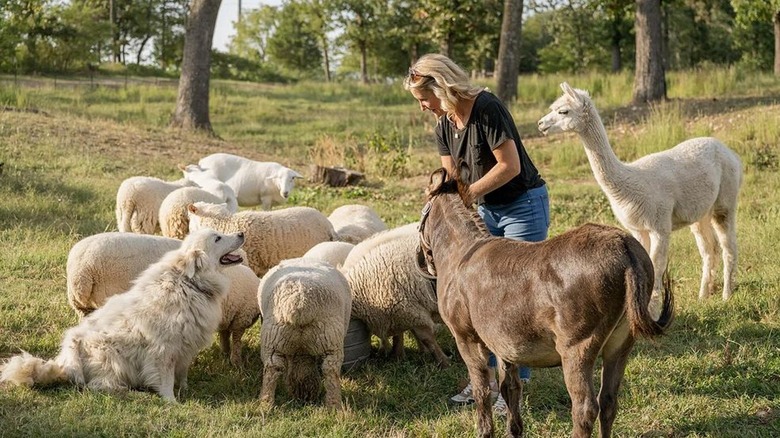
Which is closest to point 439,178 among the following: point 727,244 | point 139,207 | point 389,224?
point 727,244

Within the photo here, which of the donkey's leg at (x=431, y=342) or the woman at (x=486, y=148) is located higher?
the woman at (x=486, y=148)

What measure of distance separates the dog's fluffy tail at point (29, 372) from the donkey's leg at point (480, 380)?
2.82 meters

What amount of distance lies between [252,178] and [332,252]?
15.8ft

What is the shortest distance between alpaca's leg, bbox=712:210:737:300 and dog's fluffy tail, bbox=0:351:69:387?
594 cm

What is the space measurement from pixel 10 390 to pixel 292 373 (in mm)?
1854

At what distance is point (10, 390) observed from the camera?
5.67m

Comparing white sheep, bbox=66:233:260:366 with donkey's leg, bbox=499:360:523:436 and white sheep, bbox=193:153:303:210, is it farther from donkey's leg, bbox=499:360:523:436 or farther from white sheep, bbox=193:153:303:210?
white sheep, bbox=193:153:303:210

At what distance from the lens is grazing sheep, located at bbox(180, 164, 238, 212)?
1044 centimetres

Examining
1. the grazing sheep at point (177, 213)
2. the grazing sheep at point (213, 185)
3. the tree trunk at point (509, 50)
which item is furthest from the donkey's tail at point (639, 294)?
the tree trunk at point (509, 50)

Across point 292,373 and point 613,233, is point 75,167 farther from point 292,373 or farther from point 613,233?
point 613,233

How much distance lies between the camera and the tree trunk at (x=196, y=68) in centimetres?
1997

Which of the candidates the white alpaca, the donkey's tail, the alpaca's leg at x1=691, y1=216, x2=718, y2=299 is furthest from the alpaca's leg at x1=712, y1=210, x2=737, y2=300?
the donkey's tail

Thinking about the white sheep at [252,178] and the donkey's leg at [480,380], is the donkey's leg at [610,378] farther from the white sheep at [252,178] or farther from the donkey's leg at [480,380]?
the white sheep at [252,178]

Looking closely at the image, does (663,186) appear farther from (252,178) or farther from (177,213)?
(252,178)
